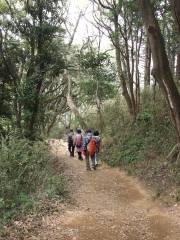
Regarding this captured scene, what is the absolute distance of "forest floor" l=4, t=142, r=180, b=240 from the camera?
824 cm

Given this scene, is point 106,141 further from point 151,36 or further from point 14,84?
point 151,36

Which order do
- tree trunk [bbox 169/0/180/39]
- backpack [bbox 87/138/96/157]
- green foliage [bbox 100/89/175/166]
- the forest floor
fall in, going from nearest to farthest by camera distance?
the forest floor < tree trunk [bbox 169/0/180/39] < green foliage [bbox 100/89/175/166] < backpack [bbox 87/138/96/157]

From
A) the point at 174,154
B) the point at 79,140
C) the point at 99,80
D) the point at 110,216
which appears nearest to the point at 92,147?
the point at 79,140

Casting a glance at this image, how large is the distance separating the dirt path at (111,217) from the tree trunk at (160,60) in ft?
8.76

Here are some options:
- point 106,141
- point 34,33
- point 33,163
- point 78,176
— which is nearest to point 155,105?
point 106,141

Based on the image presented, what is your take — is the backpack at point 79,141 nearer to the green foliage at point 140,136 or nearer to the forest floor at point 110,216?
the green foliage at point 140,136

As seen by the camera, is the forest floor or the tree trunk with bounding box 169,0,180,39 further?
the tree trunk with bounding box 169,0,180,39

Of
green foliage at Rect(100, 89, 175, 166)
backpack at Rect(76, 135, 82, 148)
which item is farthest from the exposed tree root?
backpack at Rect(76, 135, 82, 148)

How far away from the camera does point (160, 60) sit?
37.9 ft

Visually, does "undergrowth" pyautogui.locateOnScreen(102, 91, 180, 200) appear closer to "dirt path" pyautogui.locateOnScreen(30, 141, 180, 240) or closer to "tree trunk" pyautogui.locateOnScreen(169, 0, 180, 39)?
"dirt path" pyautogui.locateOnScreen(30, 141, 180, 240)

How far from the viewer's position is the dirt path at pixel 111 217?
27.1ft

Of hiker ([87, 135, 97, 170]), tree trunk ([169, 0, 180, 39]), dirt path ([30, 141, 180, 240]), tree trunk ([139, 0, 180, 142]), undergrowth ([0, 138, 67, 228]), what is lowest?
dirt path ([30, 141, 180, 240])

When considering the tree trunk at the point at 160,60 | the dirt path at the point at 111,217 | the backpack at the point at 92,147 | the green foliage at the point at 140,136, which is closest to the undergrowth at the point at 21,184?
the dirt path at the point at 111,217

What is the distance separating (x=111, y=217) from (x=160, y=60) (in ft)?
15.9
